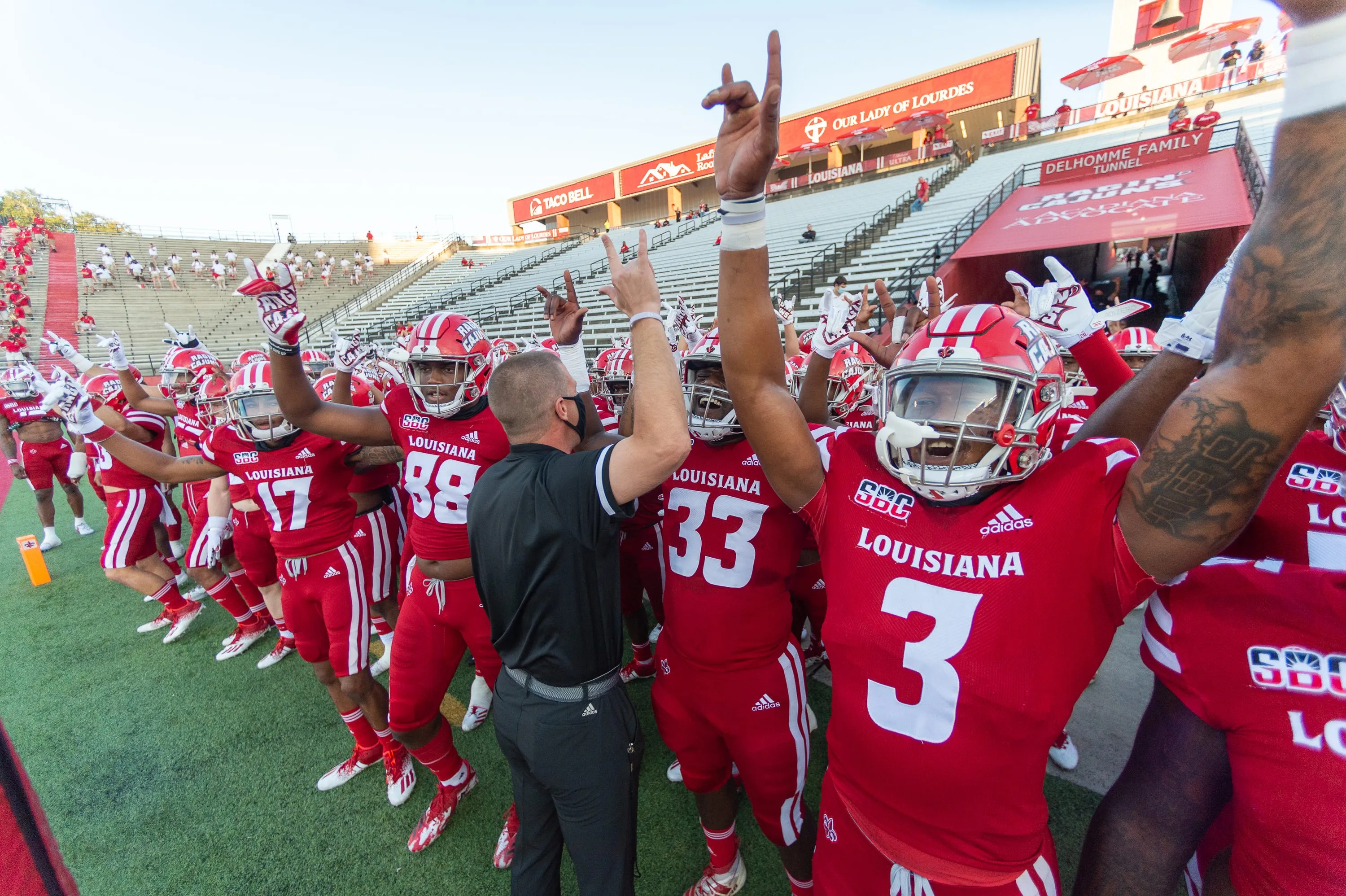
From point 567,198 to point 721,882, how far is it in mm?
45265

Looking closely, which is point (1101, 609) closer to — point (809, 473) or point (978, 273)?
point (809, 473)

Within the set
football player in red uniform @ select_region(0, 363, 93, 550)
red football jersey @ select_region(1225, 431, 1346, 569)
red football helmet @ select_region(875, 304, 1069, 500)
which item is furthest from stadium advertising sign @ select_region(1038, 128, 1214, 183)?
football player in red uniform @ select_region(0, 363, 93, 550)

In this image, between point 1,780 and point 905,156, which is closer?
point 1,780

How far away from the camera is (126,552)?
19.5ft

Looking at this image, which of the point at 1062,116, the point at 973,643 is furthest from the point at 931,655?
the point at 1062,116

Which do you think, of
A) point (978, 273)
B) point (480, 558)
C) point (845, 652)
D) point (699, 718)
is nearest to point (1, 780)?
point (480, 558)

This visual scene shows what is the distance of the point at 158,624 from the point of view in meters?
6.11

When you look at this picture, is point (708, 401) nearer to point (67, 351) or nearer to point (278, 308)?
point (278, 308)

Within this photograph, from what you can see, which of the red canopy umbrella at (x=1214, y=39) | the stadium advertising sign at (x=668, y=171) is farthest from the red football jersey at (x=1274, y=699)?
the red canopy umbrella at (x=1214, y=39)

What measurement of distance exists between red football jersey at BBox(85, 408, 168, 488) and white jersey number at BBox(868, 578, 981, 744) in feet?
23.3

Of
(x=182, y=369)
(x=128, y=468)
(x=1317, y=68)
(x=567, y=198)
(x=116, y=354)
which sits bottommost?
(x=128, y=468)

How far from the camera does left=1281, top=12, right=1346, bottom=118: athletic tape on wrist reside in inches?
36.2

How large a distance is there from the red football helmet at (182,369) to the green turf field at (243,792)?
3.16 metres

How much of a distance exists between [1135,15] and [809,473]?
1936 inches
